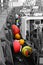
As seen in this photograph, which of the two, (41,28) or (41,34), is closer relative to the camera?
(41,34)

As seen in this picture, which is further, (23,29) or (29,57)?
(23,29)

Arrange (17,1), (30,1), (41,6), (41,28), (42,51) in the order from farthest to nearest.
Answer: (17,1) → (30,1) → (41,6) → (41,28) → (42,51)

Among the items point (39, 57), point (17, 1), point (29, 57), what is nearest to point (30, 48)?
point (29, 57)

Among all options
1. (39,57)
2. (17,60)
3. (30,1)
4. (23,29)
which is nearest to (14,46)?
(17,60)

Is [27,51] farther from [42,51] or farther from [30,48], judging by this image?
[42,51]

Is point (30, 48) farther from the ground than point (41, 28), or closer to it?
closer to it

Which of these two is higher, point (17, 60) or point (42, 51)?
point (42, 51)

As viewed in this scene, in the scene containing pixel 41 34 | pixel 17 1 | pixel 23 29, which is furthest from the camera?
pixel 17 1

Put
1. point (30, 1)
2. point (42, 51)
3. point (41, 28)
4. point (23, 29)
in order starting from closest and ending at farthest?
1. point (42, 51)
2. point (41, 28)
3. point (23, 29)
4. point (30, 1)

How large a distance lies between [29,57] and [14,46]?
1.67ft

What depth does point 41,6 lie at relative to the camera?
9.82 metres

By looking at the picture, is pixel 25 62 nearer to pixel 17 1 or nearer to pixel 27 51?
pixel 27 51

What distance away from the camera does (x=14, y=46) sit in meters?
6.49

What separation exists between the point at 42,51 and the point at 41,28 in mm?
1145
